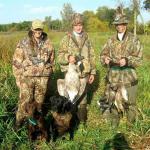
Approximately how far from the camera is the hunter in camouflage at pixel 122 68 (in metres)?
6.82

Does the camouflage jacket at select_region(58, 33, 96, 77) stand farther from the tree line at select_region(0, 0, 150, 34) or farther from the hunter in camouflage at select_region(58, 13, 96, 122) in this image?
the tree line at select_region(0, 0, 150, 34)

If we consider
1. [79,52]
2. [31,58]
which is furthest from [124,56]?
[31,58]

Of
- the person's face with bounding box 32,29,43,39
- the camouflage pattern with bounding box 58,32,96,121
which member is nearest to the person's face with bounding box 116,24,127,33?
the camouflage pattern with bounding box 58,32,96,121

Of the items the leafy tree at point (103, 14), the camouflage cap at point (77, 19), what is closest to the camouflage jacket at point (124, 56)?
the camouflage cap at point (77, 19)

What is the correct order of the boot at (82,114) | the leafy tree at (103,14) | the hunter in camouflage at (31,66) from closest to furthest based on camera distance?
the hunter in camouflage at (31,66) → the boot at (82,114) → the leafy tree at (103,14)

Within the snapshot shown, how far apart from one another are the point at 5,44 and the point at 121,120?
502 cm

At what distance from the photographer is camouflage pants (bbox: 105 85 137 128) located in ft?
23.0

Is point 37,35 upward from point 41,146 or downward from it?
upward

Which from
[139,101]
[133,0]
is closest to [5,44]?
[139,101]

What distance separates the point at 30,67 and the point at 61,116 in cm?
100

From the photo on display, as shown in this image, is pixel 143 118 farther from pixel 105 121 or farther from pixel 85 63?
pixel 85 63

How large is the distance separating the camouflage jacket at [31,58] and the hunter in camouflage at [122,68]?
1046mm

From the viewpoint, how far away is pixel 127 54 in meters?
6.90

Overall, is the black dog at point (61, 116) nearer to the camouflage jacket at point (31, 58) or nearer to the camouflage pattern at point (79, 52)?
the camouflage jacket at point (31, 58)
